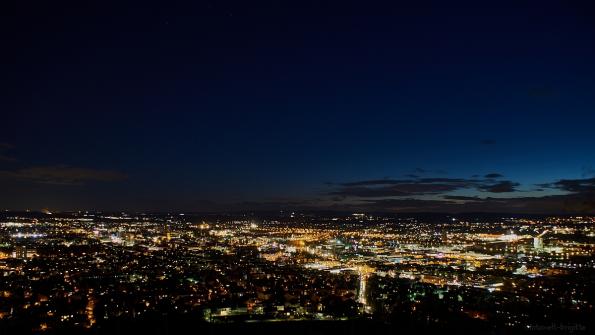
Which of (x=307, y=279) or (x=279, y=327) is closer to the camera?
(x=279, y=327)

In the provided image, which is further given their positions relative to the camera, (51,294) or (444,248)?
(444,248)

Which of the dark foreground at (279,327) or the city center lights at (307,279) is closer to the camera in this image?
the dark foreground at (279,327)

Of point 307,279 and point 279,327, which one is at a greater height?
point 307,279

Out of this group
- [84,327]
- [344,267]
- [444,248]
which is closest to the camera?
[84,327]

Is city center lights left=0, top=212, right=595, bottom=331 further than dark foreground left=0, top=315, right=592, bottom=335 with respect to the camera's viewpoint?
Yes

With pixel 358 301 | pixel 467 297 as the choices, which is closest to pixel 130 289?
pixel 358 301

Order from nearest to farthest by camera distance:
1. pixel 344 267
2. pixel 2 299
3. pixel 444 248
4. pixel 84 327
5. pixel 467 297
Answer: pixel 84 327 < pixel 2 299 < pixel 467 297 < pixel 344 267 < pixel 444 248

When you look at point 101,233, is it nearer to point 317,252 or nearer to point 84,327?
point 317,252

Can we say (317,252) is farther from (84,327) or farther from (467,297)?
(84,327)

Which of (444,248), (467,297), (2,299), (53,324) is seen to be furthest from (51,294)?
(444,248)
